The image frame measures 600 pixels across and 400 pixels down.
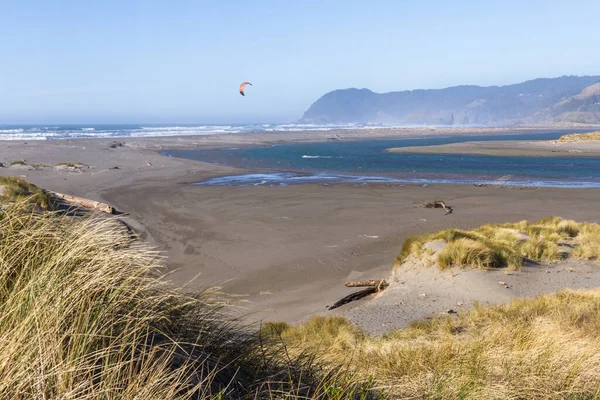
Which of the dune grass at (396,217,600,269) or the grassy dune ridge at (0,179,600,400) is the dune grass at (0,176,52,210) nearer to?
the dune grass at (396,217,600,269)

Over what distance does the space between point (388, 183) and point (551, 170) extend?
541 inches

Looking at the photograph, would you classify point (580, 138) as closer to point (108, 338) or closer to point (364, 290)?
point (364, 290)

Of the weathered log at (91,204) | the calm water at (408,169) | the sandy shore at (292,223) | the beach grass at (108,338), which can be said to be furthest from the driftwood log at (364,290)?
the calm water at (408,169)

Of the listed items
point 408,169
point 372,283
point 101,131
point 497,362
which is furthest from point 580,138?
point 101,131

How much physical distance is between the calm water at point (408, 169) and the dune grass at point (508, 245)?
47.8 feet

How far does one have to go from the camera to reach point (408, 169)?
112 ft

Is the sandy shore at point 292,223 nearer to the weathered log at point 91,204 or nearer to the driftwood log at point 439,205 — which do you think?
the driftwood log at point 439,205

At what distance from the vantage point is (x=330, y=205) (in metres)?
19.8

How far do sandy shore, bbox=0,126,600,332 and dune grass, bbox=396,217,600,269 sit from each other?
678 millimetres

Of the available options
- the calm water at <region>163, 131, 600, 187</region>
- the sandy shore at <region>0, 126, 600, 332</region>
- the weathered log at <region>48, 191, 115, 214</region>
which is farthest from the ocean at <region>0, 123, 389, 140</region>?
the weathered log at <region>48, 191, 115, 214</region>

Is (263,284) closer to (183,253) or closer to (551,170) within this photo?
(183,253)

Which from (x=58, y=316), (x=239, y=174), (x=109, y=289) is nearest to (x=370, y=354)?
(x=109, y=289)

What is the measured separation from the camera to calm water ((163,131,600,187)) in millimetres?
28266

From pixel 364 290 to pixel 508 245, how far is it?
12.2 feet
